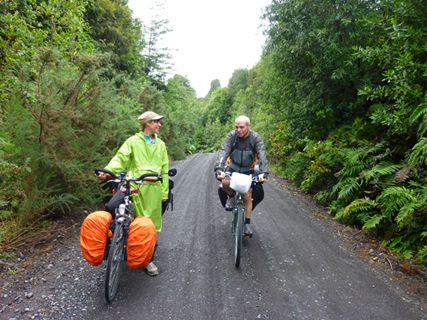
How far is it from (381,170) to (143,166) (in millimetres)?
4772

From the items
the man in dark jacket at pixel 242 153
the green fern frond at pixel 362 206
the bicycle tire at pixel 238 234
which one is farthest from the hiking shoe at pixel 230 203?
the green fern frond at pixel 362 206

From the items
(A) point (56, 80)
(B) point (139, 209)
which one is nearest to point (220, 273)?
(B) point (139, 209)

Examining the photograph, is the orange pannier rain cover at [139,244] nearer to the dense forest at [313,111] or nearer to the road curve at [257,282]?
the road curve at [257,282]

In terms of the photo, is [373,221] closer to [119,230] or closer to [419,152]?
[419,152]

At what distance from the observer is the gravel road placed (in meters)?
3.39

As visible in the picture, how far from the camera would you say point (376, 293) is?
391 cm

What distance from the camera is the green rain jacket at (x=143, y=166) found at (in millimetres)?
4027

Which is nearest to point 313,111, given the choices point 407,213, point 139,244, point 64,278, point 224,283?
point 407,213

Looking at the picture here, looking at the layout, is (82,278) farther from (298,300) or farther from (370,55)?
(370,55)

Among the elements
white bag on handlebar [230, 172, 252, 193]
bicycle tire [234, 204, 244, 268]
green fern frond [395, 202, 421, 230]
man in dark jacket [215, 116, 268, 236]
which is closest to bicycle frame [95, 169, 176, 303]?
white bag on handlebar [230, 172, 252, 193]

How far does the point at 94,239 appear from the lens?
3.36 meters

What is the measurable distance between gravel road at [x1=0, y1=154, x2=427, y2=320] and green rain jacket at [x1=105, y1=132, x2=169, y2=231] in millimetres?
928

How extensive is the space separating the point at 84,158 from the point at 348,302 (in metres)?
5.36

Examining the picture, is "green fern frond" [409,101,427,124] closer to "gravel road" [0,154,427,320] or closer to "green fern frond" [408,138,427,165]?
"green fern frond" [408,138,427,165]
